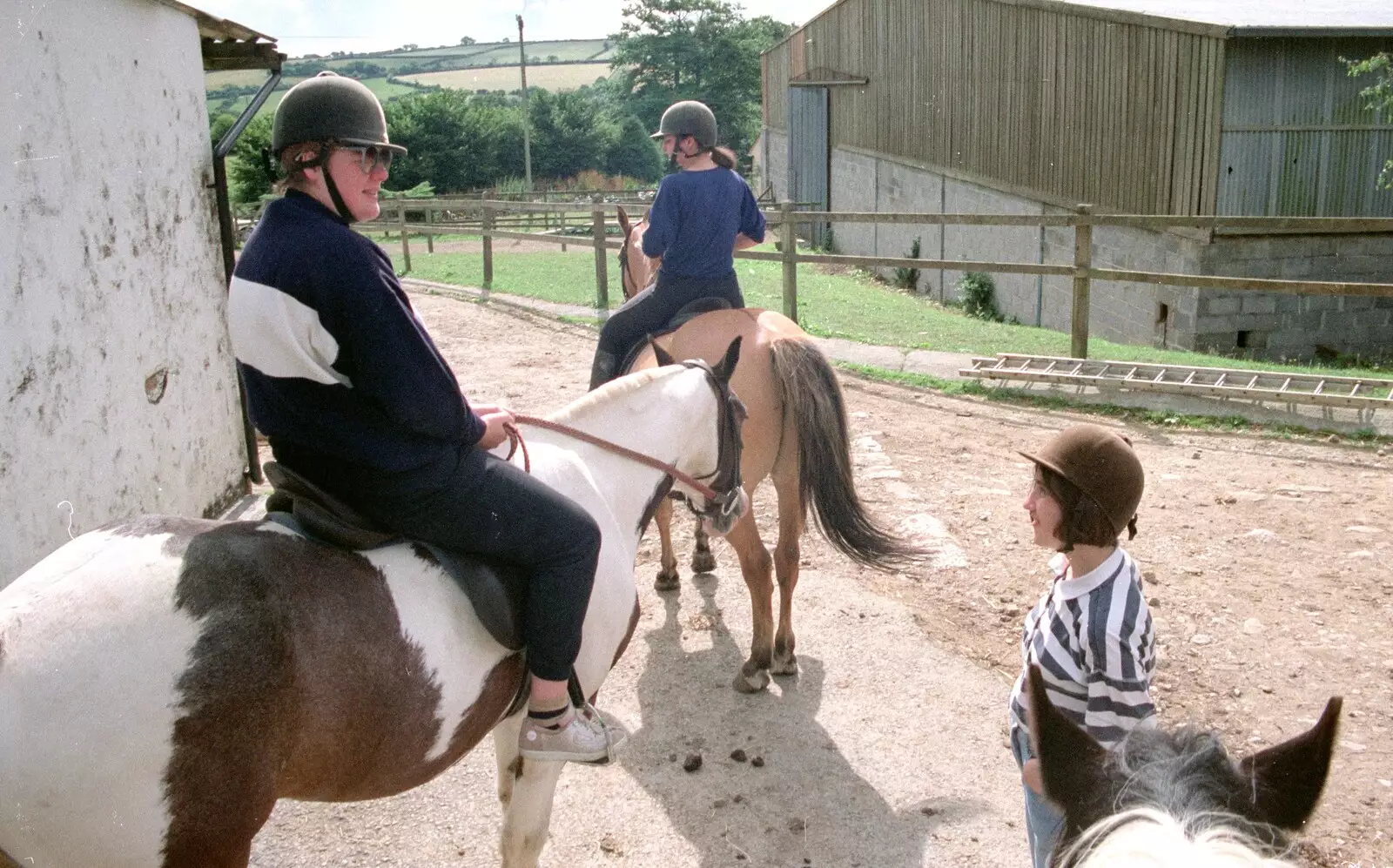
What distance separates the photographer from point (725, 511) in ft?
13.3

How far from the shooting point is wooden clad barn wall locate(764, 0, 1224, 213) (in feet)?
47.0

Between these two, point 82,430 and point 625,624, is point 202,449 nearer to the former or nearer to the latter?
point 82,430

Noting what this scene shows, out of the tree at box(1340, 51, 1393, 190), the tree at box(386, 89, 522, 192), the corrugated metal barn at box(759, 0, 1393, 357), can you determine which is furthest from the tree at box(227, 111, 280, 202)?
the tree at box(1340, 51, 1393, 190)

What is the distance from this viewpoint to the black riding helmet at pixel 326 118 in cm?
238

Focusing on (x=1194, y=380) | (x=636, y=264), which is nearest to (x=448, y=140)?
(x=636, y=264)

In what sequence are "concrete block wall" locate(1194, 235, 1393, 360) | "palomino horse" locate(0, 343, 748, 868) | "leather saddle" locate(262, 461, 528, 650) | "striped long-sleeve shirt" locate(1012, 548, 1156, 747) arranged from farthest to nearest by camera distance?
"concrete block wall" locate(1194, 235, 1393, 360) < "leather saddle" locate(262, 461, 528, 650) < "striped long-sleeve shirt" locate(1012, 548, 1156, 747) < "palomino horse" locate(0, 343, 748, 868)

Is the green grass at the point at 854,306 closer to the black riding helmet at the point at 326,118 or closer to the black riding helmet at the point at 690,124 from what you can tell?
the black riding helmet at the point at 690,124

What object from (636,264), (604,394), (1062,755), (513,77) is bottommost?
(1062,755)

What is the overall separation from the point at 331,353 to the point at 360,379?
3.5 inches

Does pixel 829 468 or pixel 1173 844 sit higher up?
pixel 1173 844

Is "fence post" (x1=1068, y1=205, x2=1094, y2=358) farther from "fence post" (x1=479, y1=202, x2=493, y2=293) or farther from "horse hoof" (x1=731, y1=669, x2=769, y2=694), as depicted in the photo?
"fence post" (x1=479, y1=202, x2=493, y2=293)

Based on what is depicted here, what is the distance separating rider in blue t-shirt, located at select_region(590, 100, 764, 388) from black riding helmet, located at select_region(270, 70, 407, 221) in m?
3.04

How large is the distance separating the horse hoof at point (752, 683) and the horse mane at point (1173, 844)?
3.14m

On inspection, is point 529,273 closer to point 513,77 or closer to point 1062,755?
point 1062,755
